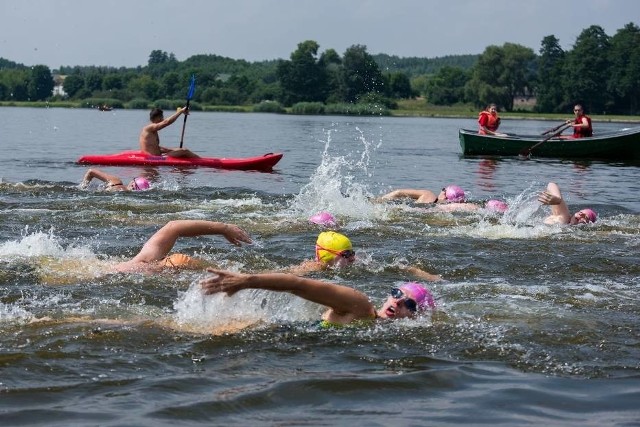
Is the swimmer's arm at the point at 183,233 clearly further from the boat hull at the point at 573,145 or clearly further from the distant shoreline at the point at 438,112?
the distant shoreline at the point at 438,112

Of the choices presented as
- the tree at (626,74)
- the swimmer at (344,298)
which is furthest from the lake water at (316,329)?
the tree at (626,74)

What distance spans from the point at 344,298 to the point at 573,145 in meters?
24.9

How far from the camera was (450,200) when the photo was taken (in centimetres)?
1683

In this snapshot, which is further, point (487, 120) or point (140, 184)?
point (487, 120)

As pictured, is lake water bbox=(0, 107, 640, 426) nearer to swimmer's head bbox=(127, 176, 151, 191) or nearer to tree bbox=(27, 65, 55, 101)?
swimmer's head bbox=(127, 176, 151, 191)

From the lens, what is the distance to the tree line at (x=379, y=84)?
102375 millimetres

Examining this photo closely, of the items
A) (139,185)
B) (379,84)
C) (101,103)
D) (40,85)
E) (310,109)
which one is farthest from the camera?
(40,85)

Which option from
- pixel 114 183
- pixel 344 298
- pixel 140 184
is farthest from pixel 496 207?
pixel 344 298

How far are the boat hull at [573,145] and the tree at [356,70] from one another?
6168 centimetres

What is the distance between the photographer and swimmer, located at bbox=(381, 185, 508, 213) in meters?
16.2

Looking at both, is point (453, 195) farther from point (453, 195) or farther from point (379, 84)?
point (379, 84)

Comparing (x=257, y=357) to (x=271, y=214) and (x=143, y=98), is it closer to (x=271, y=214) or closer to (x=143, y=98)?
(x=271, y=214)

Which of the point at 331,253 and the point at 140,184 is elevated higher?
the point at 331,253

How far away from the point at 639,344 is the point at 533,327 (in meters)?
0.84
